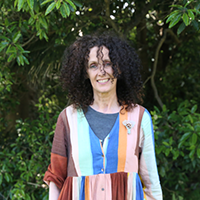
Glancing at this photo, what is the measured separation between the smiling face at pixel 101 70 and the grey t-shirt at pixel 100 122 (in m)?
0.17

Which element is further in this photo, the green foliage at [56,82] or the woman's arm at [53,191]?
the green foliage at [56,82]

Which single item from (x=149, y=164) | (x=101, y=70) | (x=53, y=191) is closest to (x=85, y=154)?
(x=53, y=191)

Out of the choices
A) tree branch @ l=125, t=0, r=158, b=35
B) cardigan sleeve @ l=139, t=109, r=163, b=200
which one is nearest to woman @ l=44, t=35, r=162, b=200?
cardigan sleeve @ l=139, t=109, r=163, b=200

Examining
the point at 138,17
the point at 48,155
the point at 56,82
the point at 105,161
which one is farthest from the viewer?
the point at 56,82

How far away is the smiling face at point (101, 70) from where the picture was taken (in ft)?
5.11

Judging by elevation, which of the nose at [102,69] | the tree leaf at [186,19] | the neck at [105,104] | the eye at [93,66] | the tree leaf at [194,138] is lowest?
the tree leaf at [194,138]

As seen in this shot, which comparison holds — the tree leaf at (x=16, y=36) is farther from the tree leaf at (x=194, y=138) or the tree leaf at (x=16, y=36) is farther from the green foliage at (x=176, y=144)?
the tree leaf at (x=194, y=138)

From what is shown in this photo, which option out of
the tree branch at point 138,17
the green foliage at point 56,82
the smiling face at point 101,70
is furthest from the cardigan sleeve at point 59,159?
the tree branch at point 138,17

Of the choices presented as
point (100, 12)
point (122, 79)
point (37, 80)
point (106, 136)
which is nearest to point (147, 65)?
point (100, 12)

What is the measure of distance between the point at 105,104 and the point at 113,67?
26cm

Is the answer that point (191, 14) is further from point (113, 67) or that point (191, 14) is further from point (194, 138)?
point (194, 138)

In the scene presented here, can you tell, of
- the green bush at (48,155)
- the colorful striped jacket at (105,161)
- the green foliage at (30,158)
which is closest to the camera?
the colorful striped jacket at (105,161)

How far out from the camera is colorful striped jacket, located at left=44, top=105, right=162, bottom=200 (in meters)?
1.51

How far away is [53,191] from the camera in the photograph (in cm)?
157
